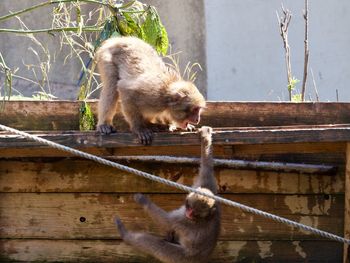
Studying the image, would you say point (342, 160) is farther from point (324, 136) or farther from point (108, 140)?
point (108, 140)

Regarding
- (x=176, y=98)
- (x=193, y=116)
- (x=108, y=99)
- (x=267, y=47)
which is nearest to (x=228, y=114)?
(x=193, y=116)

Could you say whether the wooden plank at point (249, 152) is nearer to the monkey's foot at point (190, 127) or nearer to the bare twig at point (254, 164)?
the bare twig at point (254, 164)

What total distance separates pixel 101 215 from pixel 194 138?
1018 mm

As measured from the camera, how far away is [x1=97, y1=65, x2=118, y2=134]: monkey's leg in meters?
5.12

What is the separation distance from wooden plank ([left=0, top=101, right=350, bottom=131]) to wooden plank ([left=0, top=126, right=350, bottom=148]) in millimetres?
631

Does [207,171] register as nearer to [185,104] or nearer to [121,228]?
[185,104]

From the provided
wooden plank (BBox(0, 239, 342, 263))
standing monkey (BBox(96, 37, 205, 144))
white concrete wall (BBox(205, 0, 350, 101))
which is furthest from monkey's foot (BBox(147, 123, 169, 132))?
white concrete wall (BBox(205, 0, 350, 101))

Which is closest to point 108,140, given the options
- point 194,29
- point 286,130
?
point 286,130

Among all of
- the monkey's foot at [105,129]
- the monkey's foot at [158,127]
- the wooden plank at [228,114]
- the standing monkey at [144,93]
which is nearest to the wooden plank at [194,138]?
the monkey's foot at [105,129]

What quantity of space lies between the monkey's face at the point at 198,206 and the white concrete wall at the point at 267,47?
15.5 ft

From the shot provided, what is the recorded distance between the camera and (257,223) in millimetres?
5156

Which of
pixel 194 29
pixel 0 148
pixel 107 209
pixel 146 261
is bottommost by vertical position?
pixel 146 261

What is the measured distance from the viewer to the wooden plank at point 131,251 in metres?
5.12

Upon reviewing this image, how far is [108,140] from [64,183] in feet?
2.71
